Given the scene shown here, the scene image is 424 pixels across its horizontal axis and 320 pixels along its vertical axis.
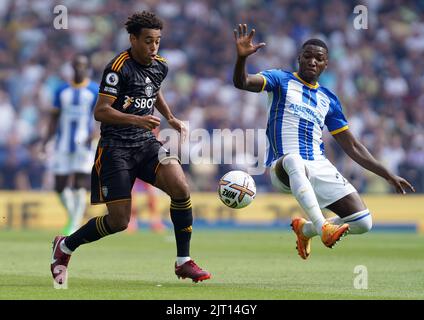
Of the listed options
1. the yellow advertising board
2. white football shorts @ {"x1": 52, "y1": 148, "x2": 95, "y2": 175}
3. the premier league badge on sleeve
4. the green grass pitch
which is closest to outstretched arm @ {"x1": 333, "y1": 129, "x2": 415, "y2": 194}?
the green grass pitch

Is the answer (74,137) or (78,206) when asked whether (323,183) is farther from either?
(74,137)

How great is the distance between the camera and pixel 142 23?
908cm

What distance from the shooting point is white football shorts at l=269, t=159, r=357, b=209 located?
403 inches

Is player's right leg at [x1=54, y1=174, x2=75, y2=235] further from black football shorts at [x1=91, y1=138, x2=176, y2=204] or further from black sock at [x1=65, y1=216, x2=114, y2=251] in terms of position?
black football shorts at [x1=91, y1=138, x2=176, y2=204]

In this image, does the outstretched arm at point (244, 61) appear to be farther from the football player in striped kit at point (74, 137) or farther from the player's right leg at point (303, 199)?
the football player in striped kit at point (74, 137)

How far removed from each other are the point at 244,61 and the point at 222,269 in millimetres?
2750

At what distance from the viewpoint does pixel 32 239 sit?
16500mm

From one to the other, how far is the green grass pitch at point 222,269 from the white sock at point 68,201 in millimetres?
626

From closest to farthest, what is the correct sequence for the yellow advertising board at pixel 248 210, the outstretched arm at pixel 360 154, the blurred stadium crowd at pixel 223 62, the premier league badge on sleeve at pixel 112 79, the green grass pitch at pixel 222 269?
1. the green grass pitch at pixel 222 269
2. the premier league badge on sleeve at pixel 112 79
3. the outstretched arm at pixel 360 154
4. the yellow advertising board at pixel 248 210
5. the blurred stadium crowd at pixel 223 62

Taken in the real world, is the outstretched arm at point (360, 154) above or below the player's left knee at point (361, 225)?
above

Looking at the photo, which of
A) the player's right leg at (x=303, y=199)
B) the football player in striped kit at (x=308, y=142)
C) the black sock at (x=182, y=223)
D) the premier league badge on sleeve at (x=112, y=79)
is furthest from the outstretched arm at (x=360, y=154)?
the premier league badge on sleeve at (x=112, y=79)

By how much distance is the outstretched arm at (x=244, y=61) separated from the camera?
9188 millimetres

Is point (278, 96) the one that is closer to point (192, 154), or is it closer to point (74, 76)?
point (74, 76)
